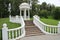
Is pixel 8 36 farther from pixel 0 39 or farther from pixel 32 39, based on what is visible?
pixel 32 39

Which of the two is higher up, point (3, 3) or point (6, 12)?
point (3, 3)

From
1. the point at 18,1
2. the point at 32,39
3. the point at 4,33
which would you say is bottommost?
the point at 32,39

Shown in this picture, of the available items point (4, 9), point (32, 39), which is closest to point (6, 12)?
point (4, 9)

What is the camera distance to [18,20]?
21.3 m

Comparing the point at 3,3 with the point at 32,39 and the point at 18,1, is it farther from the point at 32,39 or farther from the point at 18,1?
the point at 32,39

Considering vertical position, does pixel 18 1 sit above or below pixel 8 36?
above

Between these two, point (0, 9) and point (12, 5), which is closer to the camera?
point (0, 9)

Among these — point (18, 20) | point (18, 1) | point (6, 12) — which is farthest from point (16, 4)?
point (18, 20)

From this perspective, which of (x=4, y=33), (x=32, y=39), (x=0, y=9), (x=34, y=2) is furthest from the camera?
(x=34, y=2)

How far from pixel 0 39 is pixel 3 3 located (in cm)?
2761

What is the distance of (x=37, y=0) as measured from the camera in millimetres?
41906

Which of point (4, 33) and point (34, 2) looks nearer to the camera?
point (4, 33)

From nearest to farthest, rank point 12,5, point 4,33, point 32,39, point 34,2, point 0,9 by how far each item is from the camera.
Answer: point 4,33 < point 32,39 < point 0,9 < point 12,5 < point 34,2

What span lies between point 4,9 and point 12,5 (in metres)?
2.57
